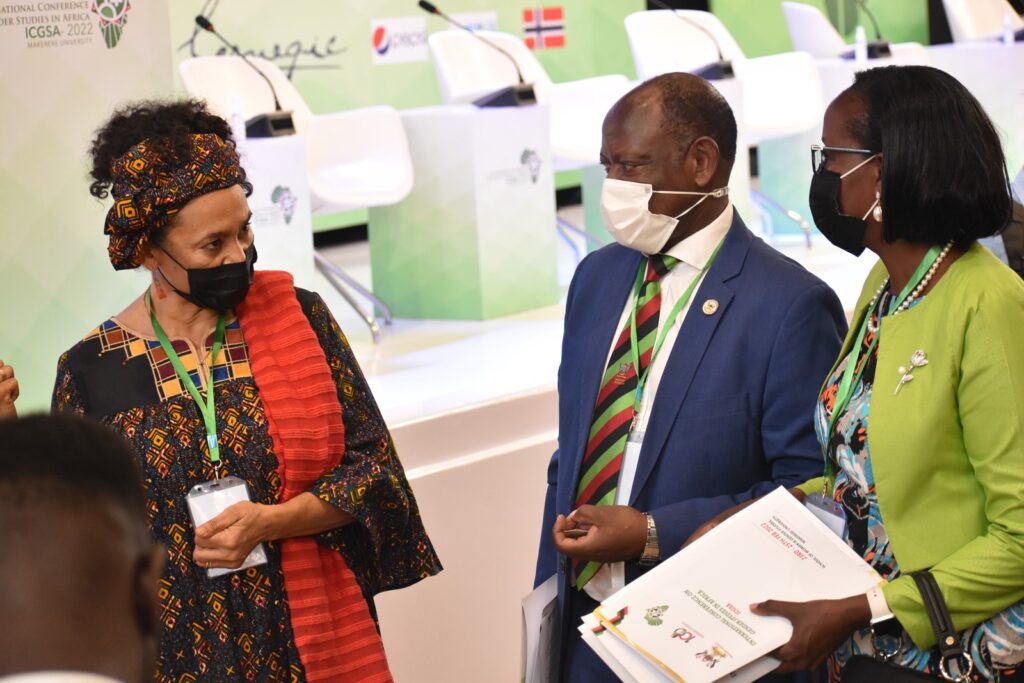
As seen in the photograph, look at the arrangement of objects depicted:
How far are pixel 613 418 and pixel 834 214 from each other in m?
0.53

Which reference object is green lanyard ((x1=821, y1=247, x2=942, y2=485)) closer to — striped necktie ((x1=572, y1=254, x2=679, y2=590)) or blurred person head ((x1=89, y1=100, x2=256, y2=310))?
striped necktie ((x1=572, y1=254, x2=679, y2=590))

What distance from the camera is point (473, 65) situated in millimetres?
7074

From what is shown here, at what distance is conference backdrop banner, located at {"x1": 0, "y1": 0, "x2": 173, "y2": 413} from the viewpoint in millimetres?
3525

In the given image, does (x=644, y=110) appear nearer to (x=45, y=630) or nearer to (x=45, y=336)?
(x=45, y=630)

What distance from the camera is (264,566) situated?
7.20ft

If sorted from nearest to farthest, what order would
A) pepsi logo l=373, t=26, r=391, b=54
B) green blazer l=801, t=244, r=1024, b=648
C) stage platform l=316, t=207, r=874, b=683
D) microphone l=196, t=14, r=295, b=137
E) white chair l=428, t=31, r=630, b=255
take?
green blazer l=801, t=244, r=1024, b=648, stage platform l=316, t=207, r=874, b=683, microphone l=196, t=14, r=295, b=137, white chair l=428, t=31, r=630, b=255, pepsi logo l=373, t=26, r=391, b=54

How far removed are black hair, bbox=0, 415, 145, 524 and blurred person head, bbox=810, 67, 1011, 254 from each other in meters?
1.23

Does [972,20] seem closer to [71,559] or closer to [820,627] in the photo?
[820,627]

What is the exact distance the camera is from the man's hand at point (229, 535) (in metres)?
2.09

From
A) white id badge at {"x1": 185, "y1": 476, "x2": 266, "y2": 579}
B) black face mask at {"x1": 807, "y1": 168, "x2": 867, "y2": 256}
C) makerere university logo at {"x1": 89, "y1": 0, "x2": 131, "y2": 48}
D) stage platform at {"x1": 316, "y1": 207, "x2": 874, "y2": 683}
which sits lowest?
stage platform at {"x1": 316, "y1": 207, "x2": 874, "y2": 683}

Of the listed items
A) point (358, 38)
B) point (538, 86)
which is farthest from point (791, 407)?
point (358, 38)

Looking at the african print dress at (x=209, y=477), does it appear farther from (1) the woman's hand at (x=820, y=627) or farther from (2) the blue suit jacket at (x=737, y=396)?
(1) the woman's hand at (x=820, y=627)

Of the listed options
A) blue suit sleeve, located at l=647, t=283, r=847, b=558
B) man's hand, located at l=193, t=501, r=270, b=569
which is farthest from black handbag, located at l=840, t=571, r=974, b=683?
man's hand, located at l=193, t=501, r=270, b=569

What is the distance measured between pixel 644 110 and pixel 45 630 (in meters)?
1.65
